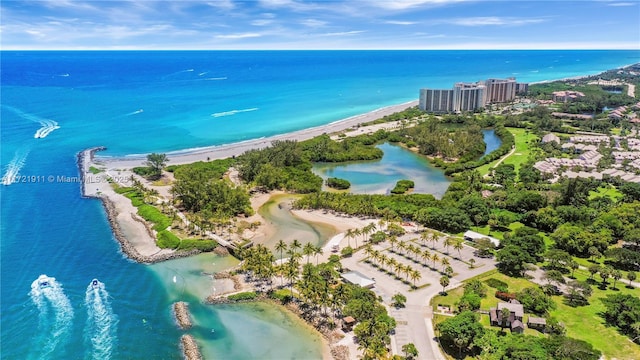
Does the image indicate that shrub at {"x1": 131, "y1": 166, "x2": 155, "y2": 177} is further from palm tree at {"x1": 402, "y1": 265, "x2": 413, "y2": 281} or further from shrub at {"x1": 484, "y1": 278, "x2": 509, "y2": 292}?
shrub at {"x1": 484, "y1": 278, "x2": 509, "y2": 292}

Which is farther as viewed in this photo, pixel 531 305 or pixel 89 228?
pixel 89 228

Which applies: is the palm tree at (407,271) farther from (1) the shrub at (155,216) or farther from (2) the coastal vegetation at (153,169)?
(2) the coastal vegetation at (153,169)

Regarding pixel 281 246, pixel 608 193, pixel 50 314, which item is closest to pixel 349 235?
pixel 281 246

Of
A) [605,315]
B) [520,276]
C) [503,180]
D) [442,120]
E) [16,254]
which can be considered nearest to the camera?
[605,315]

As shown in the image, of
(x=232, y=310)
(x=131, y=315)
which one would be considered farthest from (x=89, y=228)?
(x=232, y=310)

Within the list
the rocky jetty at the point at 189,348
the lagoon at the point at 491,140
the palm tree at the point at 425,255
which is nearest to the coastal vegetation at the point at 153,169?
the rocky jetty at the point at 189,348

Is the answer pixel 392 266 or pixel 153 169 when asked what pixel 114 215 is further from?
pixel 392 266

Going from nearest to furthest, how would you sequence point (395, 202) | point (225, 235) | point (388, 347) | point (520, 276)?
point (388, 347), point (520, 276), point (225, 235), point (395, 202)

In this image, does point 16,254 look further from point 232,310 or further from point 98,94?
point 98,94
